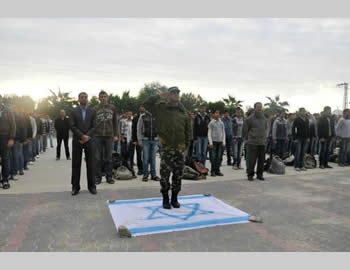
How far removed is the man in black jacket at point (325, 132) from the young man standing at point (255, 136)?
3.66 meters

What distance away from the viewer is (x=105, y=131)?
277 inches

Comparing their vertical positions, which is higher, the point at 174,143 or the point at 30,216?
the point at 174,143

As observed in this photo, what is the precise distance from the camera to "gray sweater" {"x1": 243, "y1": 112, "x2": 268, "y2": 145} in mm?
7883

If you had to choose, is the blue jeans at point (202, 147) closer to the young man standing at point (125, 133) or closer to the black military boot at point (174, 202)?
the young man standing at point (125, 133)

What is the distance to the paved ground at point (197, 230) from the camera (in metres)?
3.61

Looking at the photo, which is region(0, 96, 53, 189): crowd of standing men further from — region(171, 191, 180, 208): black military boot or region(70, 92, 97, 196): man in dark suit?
region(171, 191, 180, 208): black military boot

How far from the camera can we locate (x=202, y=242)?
368 cm

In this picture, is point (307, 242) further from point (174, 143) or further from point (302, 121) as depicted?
point (302, 121)

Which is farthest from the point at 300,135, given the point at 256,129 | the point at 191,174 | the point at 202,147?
the point at 191,174

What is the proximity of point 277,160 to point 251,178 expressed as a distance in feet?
5.88

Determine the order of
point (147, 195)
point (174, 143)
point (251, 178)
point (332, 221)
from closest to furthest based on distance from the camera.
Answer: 1. point (332, 221)
2. point (174, 143)
3. point (147, 195)
4. point (251, 178)

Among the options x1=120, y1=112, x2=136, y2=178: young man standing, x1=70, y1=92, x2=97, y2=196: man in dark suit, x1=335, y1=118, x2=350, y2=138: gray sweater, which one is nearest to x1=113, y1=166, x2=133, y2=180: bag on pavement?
x1=120, y1=112, x2=136, y2=178: young man standing

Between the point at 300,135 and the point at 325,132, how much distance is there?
52.6 inches

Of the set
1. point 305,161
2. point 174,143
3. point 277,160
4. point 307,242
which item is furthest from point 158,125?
Answer: point 305,161
